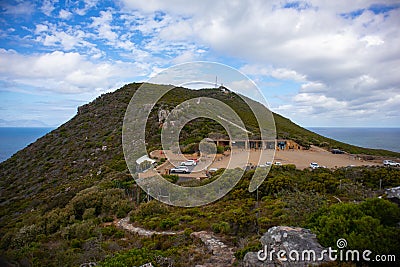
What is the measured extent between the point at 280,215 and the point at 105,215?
8128mm

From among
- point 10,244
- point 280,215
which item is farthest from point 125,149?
point 280,215

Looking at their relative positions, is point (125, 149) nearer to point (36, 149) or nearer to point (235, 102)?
point (36, 149)

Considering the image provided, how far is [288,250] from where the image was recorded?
17.5 feet

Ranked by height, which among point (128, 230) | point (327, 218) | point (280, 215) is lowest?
point (128, 230)

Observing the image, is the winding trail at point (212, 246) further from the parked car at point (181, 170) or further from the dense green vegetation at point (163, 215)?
the parked car at point (181, 170)

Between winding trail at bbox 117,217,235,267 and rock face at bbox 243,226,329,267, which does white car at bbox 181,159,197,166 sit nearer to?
winding trail at bbox 117,217,235,267

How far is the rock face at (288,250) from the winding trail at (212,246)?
123 centimetres

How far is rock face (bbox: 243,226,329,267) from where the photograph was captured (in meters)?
5.12

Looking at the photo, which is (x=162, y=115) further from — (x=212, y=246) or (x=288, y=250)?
(x=288, y=250)

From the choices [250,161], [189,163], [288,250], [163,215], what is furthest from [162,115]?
[288,250]

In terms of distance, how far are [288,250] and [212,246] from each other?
3.39 meters

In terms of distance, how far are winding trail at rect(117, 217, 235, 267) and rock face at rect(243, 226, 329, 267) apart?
123 cm

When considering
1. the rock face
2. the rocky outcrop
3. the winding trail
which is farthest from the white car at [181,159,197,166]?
the rock face

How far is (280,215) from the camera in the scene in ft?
31.9
